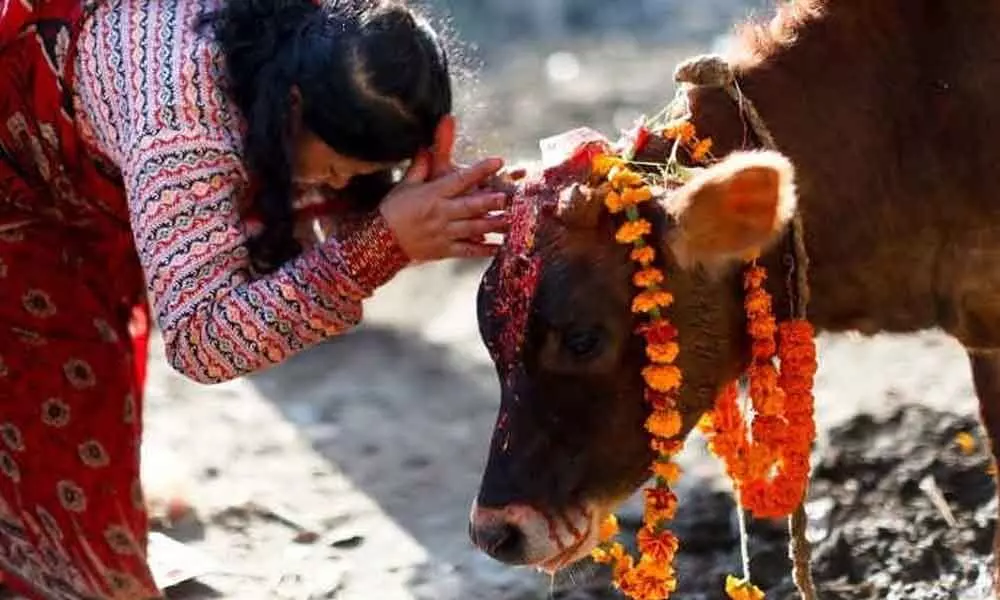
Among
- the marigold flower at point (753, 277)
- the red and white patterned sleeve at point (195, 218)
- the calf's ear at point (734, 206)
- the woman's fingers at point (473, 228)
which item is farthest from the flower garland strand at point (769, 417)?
the red and white patterned sleeve at point (195, 218)

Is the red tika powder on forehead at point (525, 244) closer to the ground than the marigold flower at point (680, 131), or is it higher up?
closer to the ground

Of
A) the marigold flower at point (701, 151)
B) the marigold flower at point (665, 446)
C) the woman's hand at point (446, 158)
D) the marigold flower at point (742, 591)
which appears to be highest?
the woman's hand at point (446, 158)

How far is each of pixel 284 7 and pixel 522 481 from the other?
34.3 inches

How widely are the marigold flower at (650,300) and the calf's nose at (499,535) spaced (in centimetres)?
36

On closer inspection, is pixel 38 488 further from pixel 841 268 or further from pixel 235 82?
pixel 841 268

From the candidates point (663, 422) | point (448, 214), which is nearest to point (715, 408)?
point (663, 422)

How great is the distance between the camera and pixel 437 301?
206 inches

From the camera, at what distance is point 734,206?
216 cm

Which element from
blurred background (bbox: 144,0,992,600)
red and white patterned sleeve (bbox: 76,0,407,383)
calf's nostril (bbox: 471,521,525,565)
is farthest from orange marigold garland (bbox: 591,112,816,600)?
blurred background (bbox: 144,0,992,600)

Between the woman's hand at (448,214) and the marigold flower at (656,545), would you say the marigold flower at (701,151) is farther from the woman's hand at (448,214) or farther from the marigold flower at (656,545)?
the marigold flower at (656,545)

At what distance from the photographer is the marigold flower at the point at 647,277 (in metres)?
2.25

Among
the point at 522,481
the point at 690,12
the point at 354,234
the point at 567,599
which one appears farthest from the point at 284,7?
the point at 690,12

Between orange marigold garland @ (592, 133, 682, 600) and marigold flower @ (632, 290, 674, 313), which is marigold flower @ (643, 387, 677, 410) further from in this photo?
marigold flower @ (632, 290, 674, 313)

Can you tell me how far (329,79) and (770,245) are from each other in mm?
724
